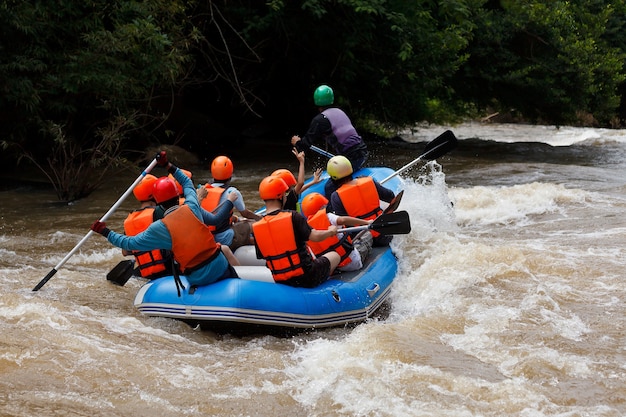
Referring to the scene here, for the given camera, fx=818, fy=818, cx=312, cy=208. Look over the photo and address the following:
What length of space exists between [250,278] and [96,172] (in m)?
7.74

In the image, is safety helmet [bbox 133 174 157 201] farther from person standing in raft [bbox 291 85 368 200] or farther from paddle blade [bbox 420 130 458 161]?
paddle blade [bbox 420 130 458 161]

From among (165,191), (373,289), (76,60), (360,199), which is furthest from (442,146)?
(76,60)

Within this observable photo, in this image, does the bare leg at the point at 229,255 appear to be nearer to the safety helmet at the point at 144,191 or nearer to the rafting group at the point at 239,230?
the rafting group at the point at 239,230

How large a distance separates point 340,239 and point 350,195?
68cm

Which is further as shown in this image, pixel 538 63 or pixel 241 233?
pixel 538 63

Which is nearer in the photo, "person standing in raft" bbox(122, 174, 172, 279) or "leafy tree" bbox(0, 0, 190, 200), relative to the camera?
"person standing in raft" bbox(122, 174, 172, 279)

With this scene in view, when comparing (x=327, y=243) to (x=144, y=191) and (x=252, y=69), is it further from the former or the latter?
(x=252, y=69)

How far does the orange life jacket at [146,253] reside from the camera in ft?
19.6

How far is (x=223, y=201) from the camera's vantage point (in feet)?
20.8

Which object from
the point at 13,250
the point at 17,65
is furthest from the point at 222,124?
the point at 13,250

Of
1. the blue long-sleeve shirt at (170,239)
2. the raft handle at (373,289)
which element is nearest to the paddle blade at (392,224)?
the raft handle at (373,289)

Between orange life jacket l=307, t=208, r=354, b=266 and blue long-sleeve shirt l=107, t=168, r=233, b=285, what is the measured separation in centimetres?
71

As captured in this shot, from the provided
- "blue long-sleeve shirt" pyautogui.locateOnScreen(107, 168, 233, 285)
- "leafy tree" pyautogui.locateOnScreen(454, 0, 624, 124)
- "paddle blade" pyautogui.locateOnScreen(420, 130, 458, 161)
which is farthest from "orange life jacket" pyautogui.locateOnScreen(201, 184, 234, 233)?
"leafy tree" pyautogui.locateOnScreen(454, 0, 624, 124)

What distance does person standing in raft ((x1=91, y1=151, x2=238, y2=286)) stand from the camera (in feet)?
17.2
